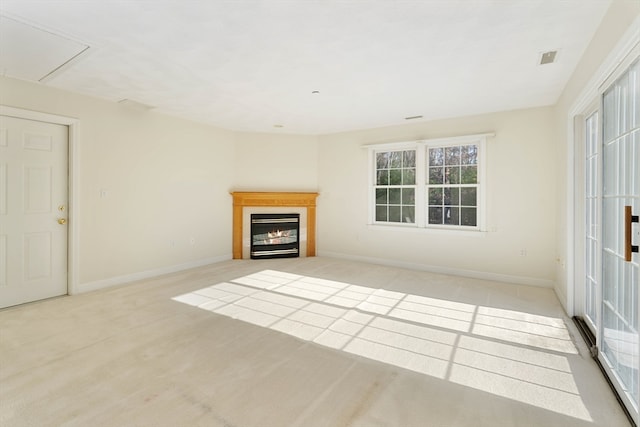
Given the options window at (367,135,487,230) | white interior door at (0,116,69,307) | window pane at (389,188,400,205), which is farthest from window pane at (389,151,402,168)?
white interior door at (0,116,69,307)

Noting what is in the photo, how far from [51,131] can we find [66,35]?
5.60ft

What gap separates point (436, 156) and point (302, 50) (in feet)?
10.7

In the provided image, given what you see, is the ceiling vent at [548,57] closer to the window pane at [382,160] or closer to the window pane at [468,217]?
the window pane at [468,217]

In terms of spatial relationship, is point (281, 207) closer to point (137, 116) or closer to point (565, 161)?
point (137, 116)

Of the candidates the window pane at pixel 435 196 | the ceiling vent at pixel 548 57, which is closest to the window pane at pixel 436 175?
the window pane at pixel 435 196

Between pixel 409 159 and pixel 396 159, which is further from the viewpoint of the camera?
pixel 396 159

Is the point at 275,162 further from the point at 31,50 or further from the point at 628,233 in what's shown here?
the point at 628,233

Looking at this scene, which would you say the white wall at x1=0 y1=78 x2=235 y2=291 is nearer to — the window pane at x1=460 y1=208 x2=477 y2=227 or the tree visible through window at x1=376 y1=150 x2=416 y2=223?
the tree visible through window at x1=376 y1=150 x2=416 y2=223

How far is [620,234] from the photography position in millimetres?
2023

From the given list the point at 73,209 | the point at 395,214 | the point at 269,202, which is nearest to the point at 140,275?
the point at 73,209

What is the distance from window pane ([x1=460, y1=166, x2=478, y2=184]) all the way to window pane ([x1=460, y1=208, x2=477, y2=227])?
44 cm

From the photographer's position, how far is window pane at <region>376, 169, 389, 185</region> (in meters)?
5.75

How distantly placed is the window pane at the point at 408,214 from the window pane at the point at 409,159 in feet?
2.39

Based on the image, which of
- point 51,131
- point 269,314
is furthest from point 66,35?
point 269,314
